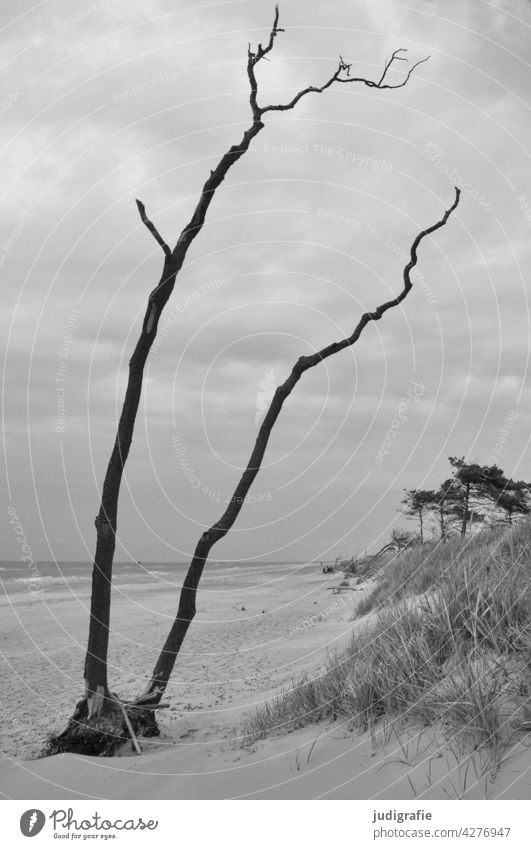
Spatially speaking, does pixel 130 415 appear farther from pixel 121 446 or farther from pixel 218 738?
pixel 218 738

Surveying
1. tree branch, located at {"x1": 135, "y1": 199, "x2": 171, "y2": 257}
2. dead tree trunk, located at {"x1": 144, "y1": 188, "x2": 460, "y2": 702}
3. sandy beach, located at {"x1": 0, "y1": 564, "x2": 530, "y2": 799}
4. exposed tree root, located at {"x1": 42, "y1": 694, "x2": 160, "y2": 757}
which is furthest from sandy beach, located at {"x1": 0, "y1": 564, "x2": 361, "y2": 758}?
tree branch, located at {"x1": 135, "y1": 199, "x2": 171, "y2": 257}

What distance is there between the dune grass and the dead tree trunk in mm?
1034

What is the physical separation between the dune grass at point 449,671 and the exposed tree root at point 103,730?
1.01m

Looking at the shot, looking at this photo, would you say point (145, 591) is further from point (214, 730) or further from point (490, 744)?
point (490, 744)

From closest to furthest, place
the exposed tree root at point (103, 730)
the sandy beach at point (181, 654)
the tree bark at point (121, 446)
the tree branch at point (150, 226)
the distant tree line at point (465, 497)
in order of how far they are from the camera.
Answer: the exposed tree root at point (103, 730) → the tree bark at point (121, 446) → the tree branch at point (150, 226) → the sandy beach at point (181, 654) → the distant tree line at point (465, 497)

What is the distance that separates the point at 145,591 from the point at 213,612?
876 cm

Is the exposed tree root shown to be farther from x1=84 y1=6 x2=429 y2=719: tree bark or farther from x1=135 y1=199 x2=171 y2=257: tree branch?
x1=135 y1=199 x2=171 y2=257: tree branch

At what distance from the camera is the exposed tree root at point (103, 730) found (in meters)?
4.95

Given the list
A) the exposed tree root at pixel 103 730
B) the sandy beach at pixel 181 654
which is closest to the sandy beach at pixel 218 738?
the sandy beach at pixel 181 654

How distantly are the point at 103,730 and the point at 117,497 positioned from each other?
1932mm

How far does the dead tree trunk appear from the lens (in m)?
5.58

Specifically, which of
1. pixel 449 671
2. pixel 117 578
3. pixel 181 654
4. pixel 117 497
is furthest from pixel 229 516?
pixel 117 578

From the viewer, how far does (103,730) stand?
5043 millimetres
